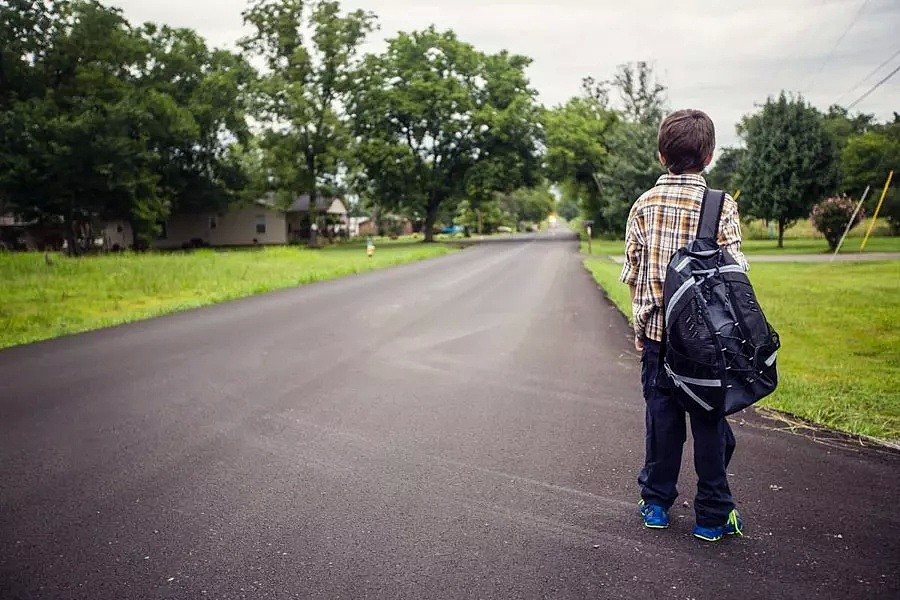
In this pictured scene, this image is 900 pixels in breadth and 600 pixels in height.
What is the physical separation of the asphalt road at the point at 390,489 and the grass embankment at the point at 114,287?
13.6 feet

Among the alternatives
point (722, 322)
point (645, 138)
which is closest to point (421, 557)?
point (722, 322)

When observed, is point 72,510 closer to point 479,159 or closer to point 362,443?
point 362,443

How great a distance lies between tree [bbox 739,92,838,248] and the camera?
26.2m

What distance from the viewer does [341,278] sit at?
60.5 ft

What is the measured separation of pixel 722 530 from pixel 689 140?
174 centimetres

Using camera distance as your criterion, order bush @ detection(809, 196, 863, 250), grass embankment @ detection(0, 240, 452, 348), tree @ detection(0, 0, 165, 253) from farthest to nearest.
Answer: tree @ detection(0, 0, 165, 253), bush @ detection(809, 196, 863, 250), grass embankment @ detection(0, 240, 452, 348)

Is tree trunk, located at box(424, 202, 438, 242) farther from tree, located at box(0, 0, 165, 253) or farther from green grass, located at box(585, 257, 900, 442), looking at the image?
green grass, located at box(585, 257, 900, 442)

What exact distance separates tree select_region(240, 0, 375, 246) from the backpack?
4345 cm

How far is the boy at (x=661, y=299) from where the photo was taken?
9.34ft

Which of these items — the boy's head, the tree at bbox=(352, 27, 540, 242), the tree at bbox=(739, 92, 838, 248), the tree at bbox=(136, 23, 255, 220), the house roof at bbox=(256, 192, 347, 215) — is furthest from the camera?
the house roof at bbox=(256, 192, 347, 215)

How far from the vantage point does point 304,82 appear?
4572 cm

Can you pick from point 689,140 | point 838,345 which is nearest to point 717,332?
point 689,140

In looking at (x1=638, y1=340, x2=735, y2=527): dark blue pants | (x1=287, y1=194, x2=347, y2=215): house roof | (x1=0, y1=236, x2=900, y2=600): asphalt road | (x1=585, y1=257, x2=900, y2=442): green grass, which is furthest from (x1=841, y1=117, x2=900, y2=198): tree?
(x1=638, y1=340, x2=735, y2=527): dark blue pants

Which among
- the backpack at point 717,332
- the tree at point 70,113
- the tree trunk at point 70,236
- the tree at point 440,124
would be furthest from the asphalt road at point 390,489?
the tree at point 440,124
